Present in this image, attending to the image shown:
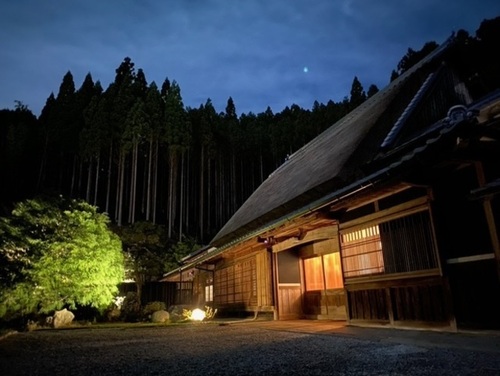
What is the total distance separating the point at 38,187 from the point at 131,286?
17.5m

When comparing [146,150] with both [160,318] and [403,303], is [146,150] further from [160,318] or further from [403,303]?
[403,303]

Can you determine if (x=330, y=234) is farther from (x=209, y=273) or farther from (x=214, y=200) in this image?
(x=214, y=200)

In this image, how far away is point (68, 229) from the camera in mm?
10875

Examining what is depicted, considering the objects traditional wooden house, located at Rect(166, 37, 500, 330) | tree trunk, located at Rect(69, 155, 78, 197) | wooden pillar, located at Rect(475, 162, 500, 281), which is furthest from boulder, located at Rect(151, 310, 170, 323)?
tree trunk, located at Rect(69, 155, 78, 197)

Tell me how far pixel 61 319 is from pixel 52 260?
242 cm

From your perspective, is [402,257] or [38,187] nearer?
[402,257]

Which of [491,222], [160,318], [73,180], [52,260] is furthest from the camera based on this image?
[73,180]

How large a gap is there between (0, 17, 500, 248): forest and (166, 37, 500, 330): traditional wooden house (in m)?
15.6

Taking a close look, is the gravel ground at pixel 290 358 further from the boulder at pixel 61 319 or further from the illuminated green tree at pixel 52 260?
the boulder at pixel 61 319

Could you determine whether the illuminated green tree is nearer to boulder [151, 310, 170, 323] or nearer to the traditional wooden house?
Answer: boulder [151, 310, 170, 323]

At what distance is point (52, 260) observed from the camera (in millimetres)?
9953

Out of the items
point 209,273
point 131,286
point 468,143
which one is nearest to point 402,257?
point 468,143

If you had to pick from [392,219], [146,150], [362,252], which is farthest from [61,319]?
[146,150]

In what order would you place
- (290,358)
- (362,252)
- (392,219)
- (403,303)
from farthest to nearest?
(362,252) < (392,219) < (403,303) < (290,358)
